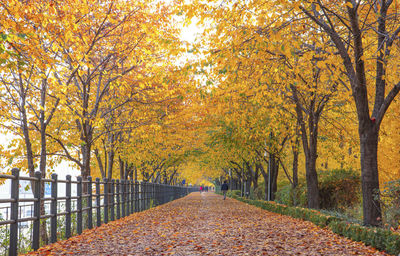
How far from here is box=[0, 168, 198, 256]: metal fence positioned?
6.73m

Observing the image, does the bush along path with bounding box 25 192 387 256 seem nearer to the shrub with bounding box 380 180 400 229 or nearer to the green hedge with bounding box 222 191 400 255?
the green hedge with bounding box 222 191 400 255

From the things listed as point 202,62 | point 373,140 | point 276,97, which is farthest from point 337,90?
point 202,62

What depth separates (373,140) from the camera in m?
9.62

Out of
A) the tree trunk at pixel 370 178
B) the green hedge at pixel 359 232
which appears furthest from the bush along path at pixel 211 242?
the tree trunk at pixel 370 178

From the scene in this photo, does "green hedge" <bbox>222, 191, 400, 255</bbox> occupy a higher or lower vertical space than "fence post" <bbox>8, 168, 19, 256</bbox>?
lower

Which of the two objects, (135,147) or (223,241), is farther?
(135,147)

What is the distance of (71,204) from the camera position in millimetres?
12750

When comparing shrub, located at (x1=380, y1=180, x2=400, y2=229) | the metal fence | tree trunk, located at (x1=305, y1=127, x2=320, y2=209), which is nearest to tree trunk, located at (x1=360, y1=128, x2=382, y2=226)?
shrub, located at (x1=380, y1=180, x2=400, y2=229)

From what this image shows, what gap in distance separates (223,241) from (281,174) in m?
23.0

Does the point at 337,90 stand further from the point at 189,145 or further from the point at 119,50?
the point at 189,145

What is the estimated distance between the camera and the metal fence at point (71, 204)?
A: 6.73 m

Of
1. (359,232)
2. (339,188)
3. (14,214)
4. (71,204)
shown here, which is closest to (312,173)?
(339,188)

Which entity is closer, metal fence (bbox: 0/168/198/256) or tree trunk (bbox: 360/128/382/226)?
metal fence (bbox: 0/168/198/256)

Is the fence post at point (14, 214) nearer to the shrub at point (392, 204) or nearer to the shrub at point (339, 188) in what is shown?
the shrub at point (392, 204)
